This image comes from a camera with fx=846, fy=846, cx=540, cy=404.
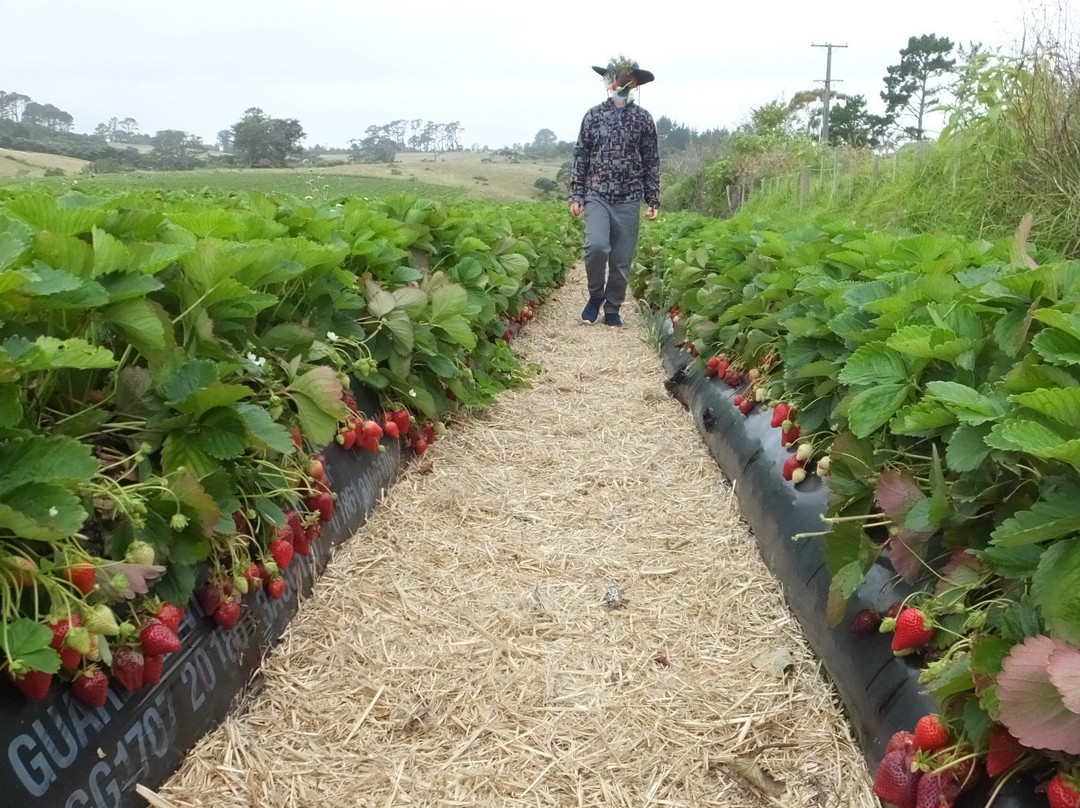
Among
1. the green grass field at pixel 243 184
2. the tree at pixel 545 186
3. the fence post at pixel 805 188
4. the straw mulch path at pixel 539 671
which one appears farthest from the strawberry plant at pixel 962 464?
the tree at pixel 545 186

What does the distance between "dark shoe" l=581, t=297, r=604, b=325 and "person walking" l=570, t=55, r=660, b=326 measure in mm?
632

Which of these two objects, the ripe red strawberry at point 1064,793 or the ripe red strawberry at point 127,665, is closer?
the ripe red strawberry at point 1064,793

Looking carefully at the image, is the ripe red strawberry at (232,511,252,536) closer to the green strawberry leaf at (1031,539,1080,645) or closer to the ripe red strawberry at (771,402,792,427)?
the green strawberry leaf at (1031,539,1080,645)

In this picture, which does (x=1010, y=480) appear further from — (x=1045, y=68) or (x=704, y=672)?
(x=1045, y=68)

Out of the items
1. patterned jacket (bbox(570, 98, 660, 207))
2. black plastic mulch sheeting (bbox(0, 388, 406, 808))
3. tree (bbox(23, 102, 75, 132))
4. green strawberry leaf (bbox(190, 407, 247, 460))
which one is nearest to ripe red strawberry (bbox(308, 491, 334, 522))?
black plastic mulch sheeting (bbox(0, 388, 406, 808))

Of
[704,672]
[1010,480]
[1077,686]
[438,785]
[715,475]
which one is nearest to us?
[1077,686]

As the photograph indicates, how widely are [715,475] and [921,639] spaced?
2.14 metres

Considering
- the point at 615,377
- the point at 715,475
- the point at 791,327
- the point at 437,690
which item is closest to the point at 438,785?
the point at 437,690

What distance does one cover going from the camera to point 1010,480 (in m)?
1.59

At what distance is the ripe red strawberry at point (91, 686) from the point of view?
4.85 ft

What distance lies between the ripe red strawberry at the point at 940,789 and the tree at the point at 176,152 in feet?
177

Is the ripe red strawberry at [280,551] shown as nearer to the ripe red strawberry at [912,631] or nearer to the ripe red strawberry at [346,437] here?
the ripe red strawberry at [346,437]

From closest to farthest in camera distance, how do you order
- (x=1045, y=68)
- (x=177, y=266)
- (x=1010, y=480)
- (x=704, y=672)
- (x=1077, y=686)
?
(x=1077, y=686)
(x=1010, y=480)
(x=177, y=266)
(x=704, y=672)
(x=1045, y=68)

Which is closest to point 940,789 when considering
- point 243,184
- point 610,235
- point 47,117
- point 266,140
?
point 610,235
